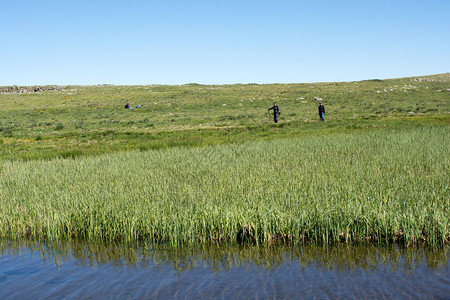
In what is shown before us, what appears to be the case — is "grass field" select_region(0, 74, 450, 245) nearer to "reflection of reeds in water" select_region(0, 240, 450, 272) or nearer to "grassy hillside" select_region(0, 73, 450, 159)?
"reflection of reeds in water" select_region(0, 240, 450, 272)

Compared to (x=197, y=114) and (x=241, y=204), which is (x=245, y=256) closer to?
(x=241, y=204)

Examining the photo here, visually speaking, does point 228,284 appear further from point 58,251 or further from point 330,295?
point 58,251

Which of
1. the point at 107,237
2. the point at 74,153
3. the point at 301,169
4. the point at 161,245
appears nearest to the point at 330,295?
the point at 161,245

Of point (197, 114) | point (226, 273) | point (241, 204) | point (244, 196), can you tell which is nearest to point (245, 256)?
point (226, 273)

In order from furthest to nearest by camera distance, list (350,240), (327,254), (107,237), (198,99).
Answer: (198,99) < (107,237) < (350,240) < (327,254)

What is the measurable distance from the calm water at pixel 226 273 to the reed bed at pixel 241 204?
0.37 m

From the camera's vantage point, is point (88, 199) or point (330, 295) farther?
point (88, 199)

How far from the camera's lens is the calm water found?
213 inches

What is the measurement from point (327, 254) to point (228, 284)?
1.82 meters

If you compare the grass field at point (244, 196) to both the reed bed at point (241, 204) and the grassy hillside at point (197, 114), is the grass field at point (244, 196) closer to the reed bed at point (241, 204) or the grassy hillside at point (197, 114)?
the reed bed at point (241, 204)

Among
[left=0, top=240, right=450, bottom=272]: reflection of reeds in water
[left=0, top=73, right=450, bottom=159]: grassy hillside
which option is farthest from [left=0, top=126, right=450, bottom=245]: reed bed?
→ [left=0, top=73, right=450, bottom=159]: grassy hillside

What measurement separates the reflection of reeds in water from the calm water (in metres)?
0.01

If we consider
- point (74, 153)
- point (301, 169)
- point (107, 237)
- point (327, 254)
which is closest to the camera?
point (327, 254)

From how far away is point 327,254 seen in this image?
6.58 metres
